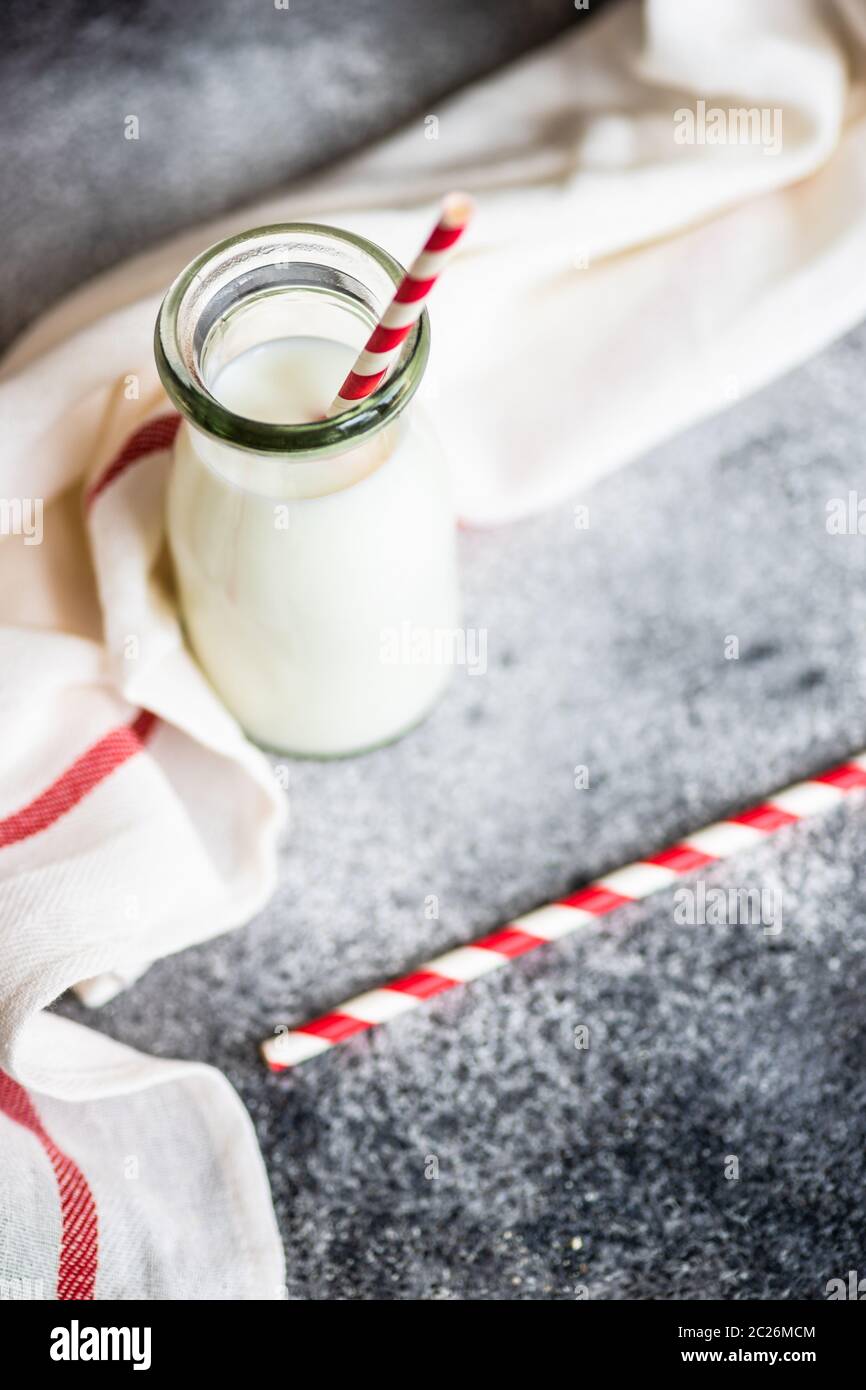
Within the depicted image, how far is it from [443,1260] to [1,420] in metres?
0.46

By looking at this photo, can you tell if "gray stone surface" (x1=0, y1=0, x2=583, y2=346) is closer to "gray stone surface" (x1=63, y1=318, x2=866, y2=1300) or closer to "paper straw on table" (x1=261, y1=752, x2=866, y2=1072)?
"gray stone surface" (x1=63, y1=318, x2=866, y2=1300)

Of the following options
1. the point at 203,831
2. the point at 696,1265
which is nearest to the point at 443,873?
the point at 203,831

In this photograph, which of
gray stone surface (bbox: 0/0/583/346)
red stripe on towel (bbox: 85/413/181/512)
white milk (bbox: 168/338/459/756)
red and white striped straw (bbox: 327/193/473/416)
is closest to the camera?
red and white striped straw (bbox: 327/193/473/416)

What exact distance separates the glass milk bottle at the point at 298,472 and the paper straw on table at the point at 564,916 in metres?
0.16

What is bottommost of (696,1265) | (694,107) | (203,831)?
(696,1265)

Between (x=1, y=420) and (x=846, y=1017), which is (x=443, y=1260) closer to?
(x=846, y=1017)

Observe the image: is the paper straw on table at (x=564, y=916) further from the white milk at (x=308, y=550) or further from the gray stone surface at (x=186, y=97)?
the gray stone surface at (x=186, y=97)

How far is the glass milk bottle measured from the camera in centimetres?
46

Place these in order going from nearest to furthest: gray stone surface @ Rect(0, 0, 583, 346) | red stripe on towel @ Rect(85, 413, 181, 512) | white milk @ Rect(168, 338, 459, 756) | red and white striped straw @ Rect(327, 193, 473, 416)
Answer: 1. red and white striped straw @ Rect(327, 193, 473, 416)
2. white milk @ Rect(168, 338, 459, 756)
3. red stripe on towel @ Rect(85, 413, 181, 512)
4. gray stone surface @ Rect(0, 0, 583, 346)

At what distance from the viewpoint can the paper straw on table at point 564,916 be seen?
25.5 inches

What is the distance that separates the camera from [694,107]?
27.4 inches

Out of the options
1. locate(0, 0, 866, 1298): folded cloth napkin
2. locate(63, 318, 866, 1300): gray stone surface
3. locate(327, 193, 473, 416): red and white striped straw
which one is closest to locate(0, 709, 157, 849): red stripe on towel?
locate(0, 0, 866, 1298): folded cloth napkin

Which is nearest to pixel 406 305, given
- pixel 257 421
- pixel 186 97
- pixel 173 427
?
pixel 257 421

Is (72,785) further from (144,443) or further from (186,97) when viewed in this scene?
(186,97)
